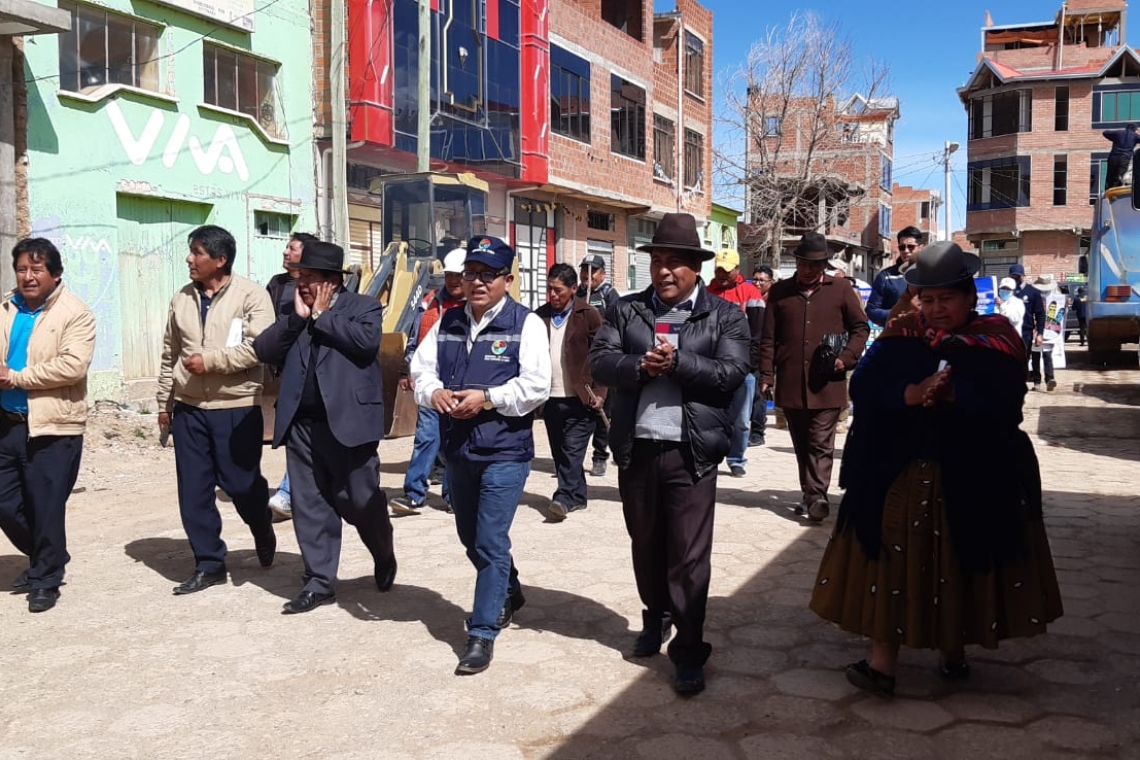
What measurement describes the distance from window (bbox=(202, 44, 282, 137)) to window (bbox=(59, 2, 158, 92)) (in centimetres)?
97

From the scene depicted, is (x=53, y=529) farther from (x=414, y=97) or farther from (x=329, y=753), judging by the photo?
(x=414, y=97)

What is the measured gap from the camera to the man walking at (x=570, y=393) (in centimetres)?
744

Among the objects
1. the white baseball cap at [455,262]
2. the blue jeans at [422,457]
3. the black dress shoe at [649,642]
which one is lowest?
the black dress shoe at [649,642]

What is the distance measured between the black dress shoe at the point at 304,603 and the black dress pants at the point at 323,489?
0.03 m

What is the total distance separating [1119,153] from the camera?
15398 mm

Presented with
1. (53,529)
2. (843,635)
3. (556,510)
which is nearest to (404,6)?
(556,510)

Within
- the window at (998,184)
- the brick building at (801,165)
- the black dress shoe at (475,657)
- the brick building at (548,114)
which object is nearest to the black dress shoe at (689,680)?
the black dress shoe at (475,657)

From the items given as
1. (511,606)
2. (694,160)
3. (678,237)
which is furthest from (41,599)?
(694,160)

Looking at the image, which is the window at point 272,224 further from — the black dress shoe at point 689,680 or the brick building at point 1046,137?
the brick building at point 1046,137

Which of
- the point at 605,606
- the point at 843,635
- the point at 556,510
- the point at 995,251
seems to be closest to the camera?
the point at 843,635

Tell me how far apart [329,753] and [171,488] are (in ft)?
20.1

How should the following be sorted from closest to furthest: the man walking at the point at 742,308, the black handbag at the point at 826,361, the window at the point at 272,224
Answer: the black handbag at the point at 826,361 < the man walking at the point at 742,308 < the window at the point at 272,224

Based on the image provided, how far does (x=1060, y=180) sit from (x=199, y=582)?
158 feet

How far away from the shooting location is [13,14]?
11008 millimetres
